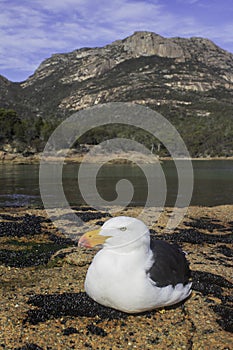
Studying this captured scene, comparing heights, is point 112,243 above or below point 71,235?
above

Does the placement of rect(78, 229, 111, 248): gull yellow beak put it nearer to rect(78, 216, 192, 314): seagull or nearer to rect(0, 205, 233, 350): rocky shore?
rect(78, 216, 192, 314): seagull

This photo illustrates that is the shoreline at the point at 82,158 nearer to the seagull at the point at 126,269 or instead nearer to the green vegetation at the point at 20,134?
the green vegetation at the point at 20,134

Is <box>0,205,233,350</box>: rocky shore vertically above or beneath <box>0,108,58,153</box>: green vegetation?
beneath

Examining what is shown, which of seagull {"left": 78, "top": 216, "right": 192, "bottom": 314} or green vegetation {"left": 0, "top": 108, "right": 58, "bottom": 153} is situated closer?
seagull {"left": 78, "top": 216, "right": 192, "bottom": 314}

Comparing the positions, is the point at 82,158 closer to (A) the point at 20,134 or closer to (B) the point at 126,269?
(A) the point at 20,134

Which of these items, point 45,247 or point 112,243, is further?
point 45,247

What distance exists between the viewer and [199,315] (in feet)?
23.7

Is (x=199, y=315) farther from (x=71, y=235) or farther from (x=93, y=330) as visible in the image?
(x=71, y=235)

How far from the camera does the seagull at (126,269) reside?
5.98 meters

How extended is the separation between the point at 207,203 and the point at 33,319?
26471 millimetres

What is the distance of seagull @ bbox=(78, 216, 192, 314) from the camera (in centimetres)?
598

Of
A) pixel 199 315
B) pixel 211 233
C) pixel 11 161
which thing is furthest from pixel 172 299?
pixel 11 161

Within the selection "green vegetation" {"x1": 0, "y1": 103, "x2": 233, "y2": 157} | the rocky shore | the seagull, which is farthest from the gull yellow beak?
"green vegetation" {"x1": 0, "y1": 103, "x2": 233, "y2": 157}

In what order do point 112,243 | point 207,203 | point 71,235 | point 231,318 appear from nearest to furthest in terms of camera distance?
point 112,243, point 231,318, point 71,235, point 207,203
